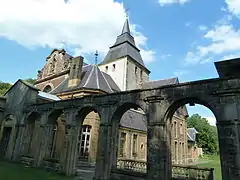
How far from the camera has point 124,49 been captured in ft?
89.9

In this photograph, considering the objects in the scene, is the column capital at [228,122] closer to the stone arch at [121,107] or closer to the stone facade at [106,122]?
the stone facade at [106,122]

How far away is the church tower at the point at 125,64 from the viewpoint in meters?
25.5

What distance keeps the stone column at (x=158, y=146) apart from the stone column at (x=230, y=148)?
6.78ft

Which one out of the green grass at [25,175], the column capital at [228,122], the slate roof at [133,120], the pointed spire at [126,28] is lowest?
the green grass at [25,175]

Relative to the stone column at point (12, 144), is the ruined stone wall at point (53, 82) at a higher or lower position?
higher

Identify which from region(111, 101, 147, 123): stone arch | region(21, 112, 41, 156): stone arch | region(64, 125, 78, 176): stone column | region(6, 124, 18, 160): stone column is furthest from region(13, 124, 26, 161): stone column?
region(111, 101, 147, 123): stone arch

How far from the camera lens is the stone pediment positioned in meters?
23.6

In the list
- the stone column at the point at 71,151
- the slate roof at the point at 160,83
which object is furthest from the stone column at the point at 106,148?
the slate roof at the point at 160,83

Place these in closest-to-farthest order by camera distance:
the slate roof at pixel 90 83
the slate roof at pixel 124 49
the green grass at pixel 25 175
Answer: the green grass at pixel 25 175
the slate roof at pixel 90 83
the slate roof at pixel 124 49

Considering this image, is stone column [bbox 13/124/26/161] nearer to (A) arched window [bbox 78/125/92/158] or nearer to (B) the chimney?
(A) arched window [bbox 78/125/92/158]

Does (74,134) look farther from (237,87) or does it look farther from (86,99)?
(237,87)

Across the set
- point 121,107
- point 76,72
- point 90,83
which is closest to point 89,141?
point 90,83

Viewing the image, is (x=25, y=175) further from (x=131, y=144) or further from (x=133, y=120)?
(x=133, y=120)

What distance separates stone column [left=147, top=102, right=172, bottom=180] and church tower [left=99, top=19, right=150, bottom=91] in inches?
622
